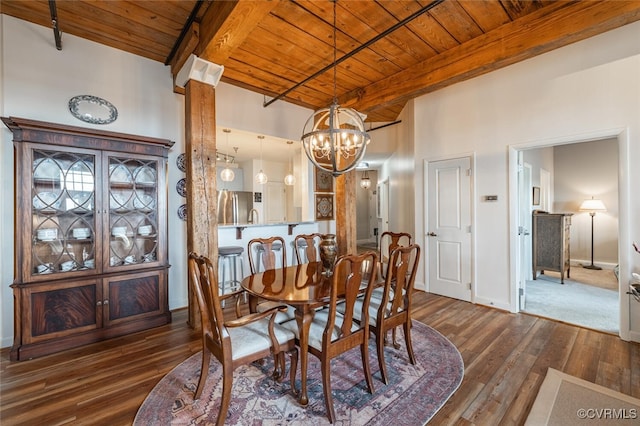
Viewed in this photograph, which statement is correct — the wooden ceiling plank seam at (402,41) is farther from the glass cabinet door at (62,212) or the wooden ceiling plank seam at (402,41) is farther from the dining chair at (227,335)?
the glass cabinet door at (62,212)

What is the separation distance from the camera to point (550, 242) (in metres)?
4.87

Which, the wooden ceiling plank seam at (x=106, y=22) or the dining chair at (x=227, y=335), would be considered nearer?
the dining chair at (x=227, y=335)

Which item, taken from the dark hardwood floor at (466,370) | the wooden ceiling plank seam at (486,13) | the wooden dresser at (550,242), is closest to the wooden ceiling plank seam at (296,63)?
the wooden ceiling plank seam at (486,13)

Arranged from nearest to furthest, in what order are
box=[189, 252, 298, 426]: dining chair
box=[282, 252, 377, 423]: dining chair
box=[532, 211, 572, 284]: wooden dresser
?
box=[189, 252, 298, 426]: dining chair, box=[282, 252, 377, 423]: dining chair, box=[532, 211, 572, 284]: wooden dresser

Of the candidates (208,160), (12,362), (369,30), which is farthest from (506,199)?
(12,362)

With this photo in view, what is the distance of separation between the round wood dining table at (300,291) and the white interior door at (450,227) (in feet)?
7.55

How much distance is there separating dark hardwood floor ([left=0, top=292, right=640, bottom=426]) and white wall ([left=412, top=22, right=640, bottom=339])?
2.05ft

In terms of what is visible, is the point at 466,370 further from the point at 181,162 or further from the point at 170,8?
the point at 170,8

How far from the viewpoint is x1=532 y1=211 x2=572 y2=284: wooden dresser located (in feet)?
15.6

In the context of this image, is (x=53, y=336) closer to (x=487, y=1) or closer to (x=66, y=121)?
(x=66, y=121)

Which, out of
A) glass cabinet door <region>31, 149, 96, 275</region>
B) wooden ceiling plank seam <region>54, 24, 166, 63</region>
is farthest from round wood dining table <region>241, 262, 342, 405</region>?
wooden ceiling plank seam <region>54, 24, 166, 63</region>

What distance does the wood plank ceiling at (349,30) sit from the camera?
2436 millimetres

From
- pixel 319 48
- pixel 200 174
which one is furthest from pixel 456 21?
pixel 200 174

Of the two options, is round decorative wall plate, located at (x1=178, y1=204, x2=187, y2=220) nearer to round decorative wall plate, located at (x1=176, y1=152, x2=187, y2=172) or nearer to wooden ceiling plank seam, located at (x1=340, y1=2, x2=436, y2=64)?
round decorative wall plate, located at (x1=176, y1=152, x2=187, y2=172)
